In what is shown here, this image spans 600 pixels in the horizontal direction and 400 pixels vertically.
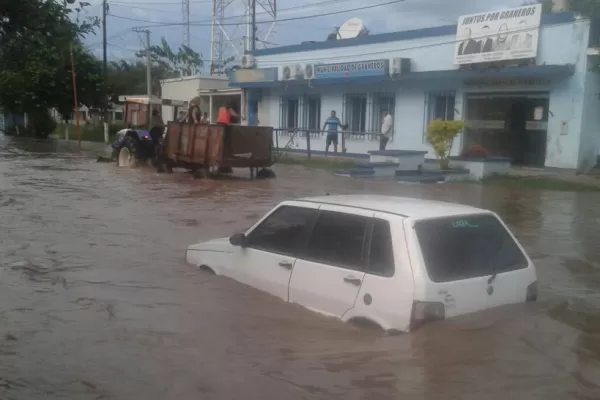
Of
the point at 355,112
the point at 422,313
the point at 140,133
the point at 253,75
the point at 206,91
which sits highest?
the point at 253,75

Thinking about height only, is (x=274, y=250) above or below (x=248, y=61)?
below

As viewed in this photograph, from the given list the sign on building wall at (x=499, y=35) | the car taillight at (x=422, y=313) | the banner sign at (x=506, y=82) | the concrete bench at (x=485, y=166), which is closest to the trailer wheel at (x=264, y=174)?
the concrete bench at (x=485, y=166)

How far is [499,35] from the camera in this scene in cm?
2239

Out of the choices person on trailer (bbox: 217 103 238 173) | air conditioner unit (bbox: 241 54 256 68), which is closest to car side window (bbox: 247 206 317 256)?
person on trailer (bbox: 217 103 238 173)

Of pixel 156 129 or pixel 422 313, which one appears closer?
pixel 422 313

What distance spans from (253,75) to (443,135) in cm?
1591

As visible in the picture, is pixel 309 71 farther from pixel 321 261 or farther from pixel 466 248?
pixel 466 248

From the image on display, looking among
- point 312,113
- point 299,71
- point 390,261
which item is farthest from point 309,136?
point 390,261

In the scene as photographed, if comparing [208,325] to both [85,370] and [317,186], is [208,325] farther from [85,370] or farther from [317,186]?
[317,186]

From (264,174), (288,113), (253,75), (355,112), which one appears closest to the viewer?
(264,174)

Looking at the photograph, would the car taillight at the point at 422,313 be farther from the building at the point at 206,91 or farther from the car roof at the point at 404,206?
the building at the point at 206,91

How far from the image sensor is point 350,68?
28703mm

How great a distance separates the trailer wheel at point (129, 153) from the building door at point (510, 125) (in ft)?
35.4

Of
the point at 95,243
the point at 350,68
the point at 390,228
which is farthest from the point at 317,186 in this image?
the point at 390,228
